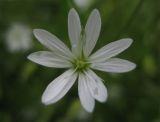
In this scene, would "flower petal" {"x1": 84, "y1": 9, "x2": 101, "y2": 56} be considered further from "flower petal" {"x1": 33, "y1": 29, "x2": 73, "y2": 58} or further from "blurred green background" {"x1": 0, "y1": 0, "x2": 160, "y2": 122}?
"blurred green background" {"x1": 0, "y1": 0, "x2": 160, "y2": 122}

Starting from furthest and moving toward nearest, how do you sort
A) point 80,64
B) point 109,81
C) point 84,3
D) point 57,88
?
1. point 84,3
2. point 109,81
3. point 80,64
4. point 57,88

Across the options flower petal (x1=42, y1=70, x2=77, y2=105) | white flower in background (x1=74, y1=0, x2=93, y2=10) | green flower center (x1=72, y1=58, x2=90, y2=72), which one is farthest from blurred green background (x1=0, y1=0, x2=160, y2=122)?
flower petal (x1=42, y1=70, x2=77, y2=105)

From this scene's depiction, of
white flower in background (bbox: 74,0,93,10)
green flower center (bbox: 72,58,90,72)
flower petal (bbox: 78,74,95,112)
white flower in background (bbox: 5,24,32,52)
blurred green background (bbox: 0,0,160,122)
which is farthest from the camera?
white flower in background (bbox: 5,24,32,52)

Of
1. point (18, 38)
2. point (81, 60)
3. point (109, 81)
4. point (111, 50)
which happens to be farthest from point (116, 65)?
point (18, 38)

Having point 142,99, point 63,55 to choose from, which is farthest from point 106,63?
point 142,99

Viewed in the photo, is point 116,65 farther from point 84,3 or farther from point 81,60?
point 84,3

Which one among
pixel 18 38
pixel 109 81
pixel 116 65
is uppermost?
pixel 116 65

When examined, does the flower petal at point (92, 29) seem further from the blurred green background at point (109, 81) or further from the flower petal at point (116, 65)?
the blurred green background at point (109, 81)
